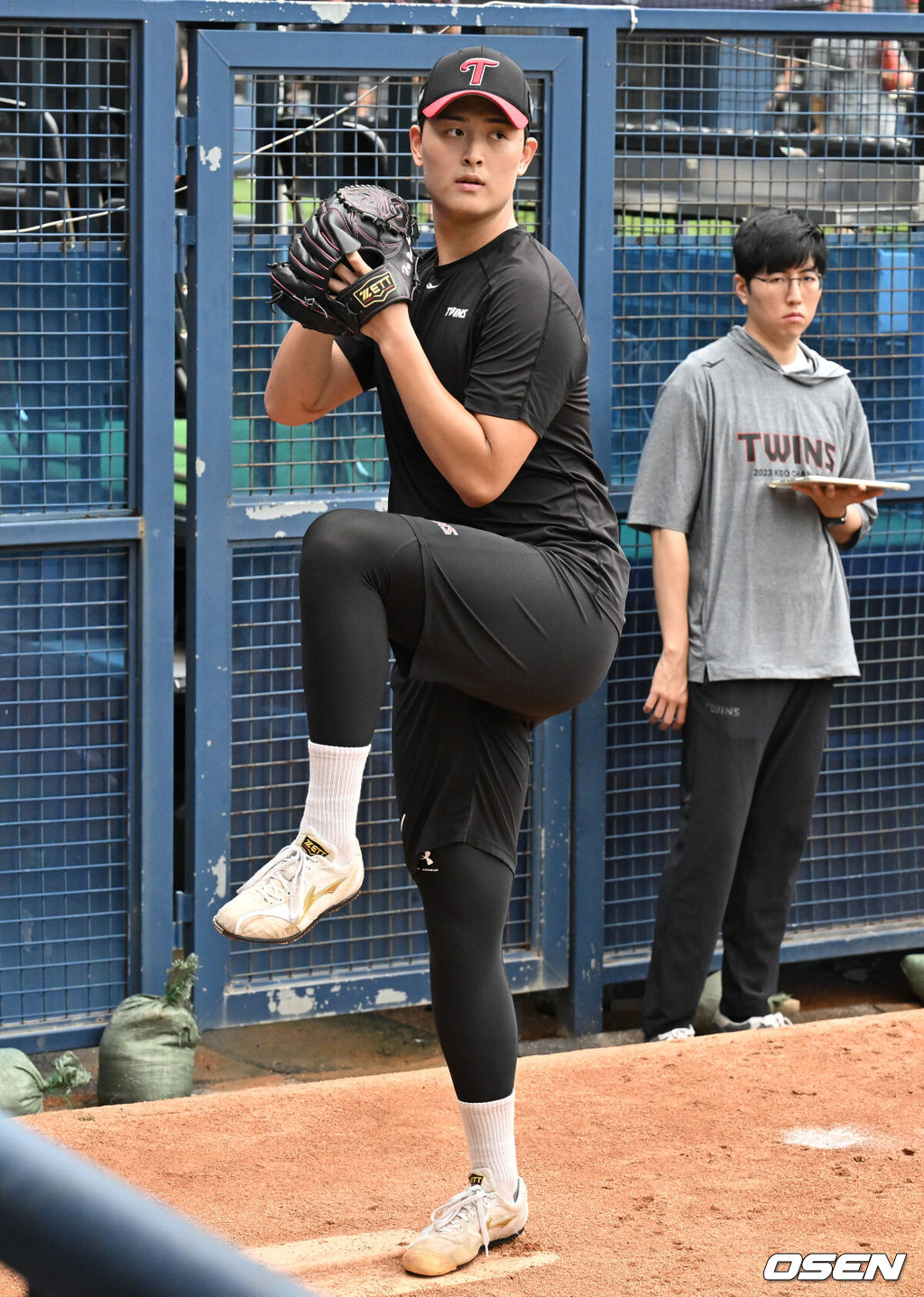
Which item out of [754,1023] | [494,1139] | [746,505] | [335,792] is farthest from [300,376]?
[754,1023]

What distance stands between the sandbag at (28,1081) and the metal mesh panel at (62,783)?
264 mm

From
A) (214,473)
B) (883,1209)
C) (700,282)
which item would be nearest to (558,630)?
(883,1209)

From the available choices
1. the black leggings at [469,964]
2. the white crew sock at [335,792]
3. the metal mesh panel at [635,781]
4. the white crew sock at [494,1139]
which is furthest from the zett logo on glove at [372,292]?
the metal mesh panel at [635,781]

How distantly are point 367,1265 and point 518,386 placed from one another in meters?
1.80

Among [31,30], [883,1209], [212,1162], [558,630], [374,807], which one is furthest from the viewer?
[374,807]

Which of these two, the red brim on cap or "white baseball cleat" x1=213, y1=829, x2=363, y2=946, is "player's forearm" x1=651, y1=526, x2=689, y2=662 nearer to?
the red brim on cap

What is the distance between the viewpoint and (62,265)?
4.46 m

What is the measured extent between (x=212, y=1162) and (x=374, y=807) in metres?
1.40

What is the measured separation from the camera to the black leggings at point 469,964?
3072mm

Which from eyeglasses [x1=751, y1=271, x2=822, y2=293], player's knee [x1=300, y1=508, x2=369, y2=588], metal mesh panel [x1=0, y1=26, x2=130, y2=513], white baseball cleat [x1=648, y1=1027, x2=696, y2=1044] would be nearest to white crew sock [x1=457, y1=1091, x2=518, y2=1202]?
player's knee [x1=300, y1=508, x2=369, y2=588]

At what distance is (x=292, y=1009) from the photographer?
16.1 ft

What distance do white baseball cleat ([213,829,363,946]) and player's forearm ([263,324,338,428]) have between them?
86 cm

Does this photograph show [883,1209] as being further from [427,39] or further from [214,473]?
[427,39]

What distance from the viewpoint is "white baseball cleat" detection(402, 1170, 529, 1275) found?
3.14 meters
